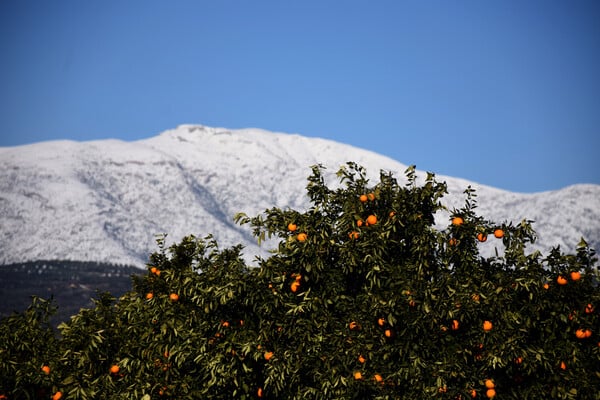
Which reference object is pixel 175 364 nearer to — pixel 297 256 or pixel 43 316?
pixel 297 256

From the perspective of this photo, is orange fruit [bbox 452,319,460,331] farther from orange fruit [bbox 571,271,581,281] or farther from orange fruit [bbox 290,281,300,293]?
orange fruit [bbox 290,281,300,293]

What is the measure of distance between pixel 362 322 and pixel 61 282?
162 metres

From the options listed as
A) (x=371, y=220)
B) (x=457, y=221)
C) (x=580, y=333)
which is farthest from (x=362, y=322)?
(x=580, y=333)

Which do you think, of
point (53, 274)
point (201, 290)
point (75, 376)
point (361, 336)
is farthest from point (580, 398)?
point (53, 274)

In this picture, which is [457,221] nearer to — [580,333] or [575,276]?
[575,276]

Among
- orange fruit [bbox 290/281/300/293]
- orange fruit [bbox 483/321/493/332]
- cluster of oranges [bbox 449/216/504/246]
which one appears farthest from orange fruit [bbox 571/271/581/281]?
orange fruit [bbox 290/281/300/293]

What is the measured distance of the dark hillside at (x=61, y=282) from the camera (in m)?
142

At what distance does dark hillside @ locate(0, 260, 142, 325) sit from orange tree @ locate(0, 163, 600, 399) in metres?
117

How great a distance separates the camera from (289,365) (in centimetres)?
1177

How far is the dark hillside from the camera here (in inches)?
5608

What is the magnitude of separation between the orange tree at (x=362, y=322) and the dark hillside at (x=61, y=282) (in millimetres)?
117133

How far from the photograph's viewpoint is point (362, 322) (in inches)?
480

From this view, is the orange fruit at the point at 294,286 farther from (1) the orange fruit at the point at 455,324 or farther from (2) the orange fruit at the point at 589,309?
(2) the orange fruit at the point at 589,309

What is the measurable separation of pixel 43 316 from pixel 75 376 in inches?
147
